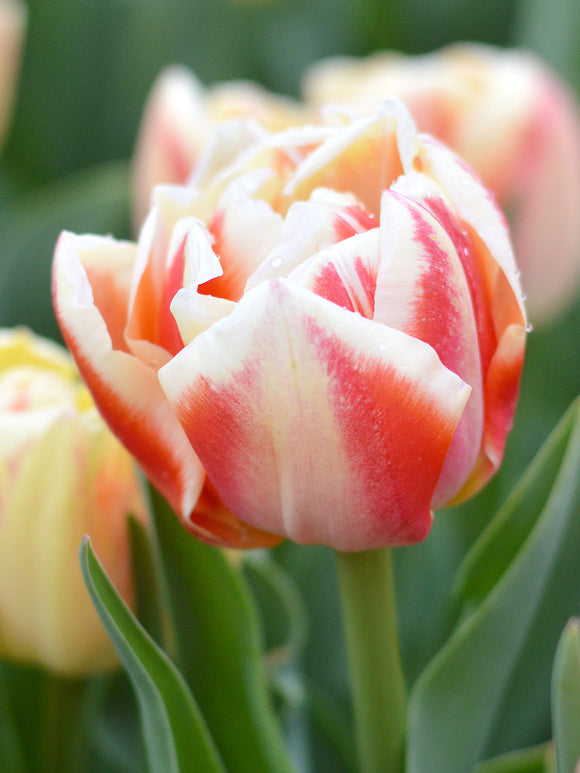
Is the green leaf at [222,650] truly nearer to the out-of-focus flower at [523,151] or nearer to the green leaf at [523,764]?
the green leaf at [523,764]

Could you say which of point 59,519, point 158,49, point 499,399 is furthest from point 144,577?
point 158,49

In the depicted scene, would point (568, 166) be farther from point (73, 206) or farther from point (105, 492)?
point (105, 492)

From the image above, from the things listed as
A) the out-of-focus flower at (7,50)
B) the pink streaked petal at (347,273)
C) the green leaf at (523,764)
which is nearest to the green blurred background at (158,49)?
the out-of-focus flower at (7,50)

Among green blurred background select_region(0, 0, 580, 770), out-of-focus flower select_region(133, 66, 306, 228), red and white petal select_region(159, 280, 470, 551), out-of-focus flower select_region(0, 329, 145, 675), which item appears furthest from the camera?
green blurred background select_region(0, 0, 580, 770)

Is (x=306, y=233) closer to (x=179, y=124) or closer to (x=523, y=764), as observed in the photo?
(x=523, y=764)

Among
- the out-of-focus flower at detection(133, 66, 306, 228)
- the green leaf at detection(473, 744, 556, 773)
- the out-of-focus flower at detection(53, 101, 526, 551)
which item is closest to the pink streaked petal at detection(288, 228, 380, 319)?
the out-of-focus flower at detection(53, 101, 526, 551)

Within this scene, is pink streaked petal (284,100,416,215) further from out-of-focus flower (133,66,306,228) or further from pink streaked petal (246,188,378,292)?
out-of-focus flower (133,66,306,228)
